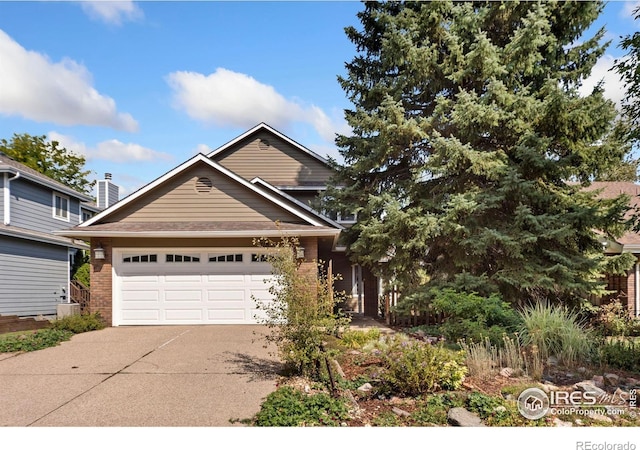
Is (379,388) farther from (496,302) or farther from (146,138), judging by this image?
(146,138)

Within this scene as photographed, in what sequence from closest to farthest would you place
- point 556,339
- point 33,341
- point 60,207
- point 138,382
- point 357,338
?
point 138,382, point 556,339, point 357,338, point 33,341, point 60,207

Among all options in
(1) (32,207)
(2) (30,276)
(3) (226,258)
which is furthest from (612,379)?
(1) (32,207)

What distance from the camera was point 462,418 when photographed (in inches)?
177

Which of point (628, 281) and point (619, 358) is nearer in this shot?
point (619, 358)

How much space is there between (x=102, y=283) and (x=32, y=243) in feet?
24.5

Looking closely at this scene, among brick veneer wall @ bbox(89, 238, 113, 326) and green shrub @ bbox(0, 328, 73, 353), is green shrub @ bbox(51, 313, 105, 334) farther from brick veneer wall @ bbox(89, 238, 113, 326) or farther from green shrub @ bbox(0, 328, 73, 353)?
green shrub @ bbox(0, 328, 73, 353)

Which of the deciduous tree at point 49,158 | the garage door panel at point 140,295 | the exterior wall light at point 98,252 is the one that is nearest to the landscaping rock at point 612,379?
the garage door panel at point 140,295

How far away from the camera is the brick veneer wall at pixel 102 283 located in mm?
11969

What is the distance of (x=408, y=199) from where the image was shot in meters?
12.9

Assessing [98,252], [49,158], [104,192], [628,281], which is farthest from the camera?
[49,158]

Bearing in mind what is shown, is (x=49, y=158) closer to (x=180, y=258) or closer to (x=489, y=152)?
(x=180, y=258)

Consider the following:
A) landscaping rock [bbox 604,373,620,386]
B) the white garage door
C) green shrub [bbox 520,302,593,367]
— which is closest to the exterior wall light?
the white garage door

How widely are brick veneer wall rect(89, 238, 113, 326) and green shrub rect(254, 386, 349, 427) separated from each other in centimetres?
875

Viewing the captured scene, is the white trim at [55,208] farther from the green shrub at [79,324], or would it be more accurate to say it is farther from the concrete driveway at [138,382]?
the concrete driveway at [138,382]
